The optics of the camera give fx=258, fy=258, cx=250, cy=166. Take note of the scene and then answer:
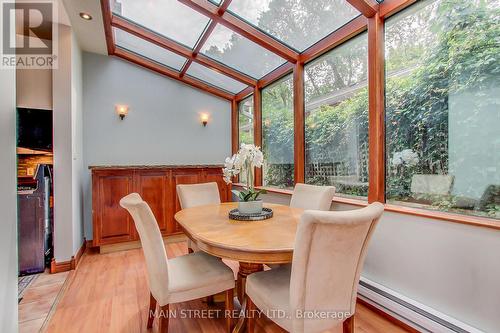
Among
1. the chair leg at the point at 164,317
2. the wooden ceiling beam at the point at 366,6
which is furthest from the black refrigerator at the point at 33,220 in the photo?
A: the wooden ceiling beam at the point at 366,6

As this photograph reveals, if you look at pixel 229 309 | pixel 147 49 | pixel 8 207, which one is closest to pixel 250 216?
pixel 229 309

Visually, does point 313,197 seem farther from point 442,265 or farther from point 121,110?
point 121,110

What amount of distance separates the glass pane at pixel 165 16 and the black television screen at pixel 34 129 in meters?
1.49

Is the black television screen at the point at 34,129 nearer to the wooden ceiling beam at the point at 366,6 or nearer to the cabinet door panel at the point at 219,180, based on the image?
the cabinet door panel at the point at 219,180

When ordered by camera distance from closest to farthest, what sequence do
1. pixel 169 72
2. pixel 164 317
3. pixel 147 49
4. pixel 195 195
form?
1. pixel 164 317
2. pixel 195 195
3. pixel 147 49
4. pixel 169 72

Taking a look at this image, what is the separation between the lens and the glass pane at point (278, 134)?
3.59 meters

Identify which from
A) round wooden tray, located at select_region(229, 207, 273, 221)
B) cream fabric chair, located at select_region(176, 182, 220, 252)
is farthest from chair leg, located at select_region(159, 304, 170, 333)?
cream fabric chair, located at select_region(176, 182, 220, 252)

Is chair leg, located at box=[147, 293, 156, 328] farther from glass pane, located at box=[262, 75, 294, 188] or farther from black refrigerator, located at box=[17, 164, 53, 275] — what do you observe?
glass pane, located at box=[262, 75, 294, 188]

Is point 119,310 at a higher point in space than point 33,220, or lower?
lower

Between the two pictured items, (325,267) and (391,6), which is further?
(391,6)

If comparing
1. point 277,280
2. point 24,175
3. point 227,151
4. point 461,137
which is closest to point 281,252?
point 277,280

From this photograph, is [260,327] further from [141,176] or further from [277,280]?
[141,176]

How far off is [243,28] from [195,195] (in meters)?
1.95

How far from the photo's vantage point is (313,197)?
2.41m
